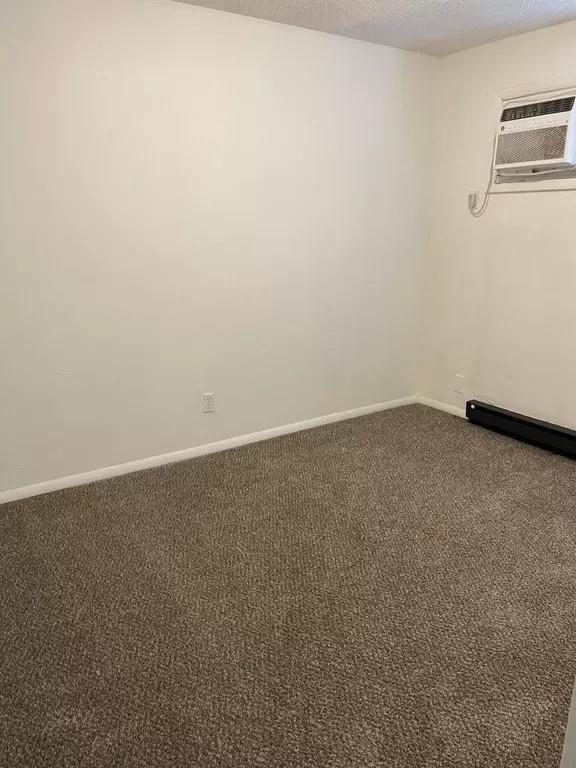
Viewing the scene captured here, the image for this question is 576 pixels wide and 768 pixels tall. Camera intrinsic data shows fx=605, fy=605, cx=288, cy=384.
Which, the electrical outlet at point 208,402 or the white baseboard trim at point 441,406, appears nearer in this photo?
the electrical outlet at point 208,402

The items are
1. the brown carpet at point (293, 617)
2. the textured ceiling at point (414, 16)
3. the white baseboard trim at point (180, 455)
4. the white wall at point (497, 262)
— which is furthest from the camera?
the white wall at point (497, 262)

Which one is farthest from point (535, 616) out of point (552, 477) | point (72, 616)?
point (72, 616)

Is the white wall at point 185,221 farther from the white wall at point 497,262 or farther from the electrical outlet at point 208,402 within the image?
the white wall at point 497,262

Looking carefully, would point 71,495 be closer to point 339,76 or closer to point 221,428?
point 221,428

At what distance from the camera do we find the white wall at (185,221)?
2830 millimetres

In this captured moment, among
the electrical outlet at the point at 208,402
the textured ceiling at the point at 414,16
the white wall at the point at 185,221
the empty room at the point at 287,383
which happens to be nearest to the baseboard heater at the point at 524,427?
the empty room at the point at 287,383

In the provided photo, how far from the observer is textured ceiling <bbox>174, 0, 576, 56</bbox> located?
9.70 ft

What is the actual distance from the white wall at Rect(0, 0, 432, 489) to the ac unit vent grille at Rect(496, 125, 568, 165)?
2.09ft

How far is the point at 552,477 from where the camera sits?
3309 millimetres

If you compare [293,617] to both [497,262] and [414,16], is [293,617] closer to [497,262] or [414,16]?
[497,262]

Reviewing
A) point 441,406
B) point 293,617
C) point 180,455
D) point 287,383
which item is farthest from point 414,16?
point 293,617

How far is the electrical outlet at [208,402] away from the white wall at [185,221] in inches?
1.4

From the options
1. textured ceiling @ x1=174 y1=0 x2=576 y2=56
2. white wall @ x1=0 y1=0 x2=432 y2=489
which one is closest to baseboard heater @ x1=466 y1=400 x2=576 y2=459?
white wall @ x1=0 y1=0 x2=432 y2=489

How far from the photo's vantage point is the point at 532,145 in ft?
11.4
